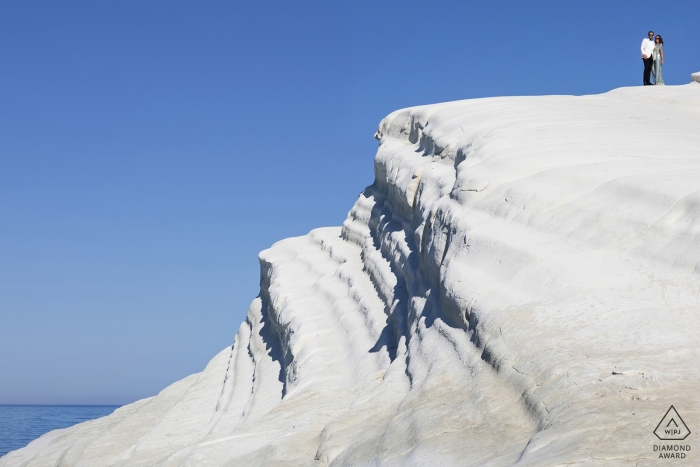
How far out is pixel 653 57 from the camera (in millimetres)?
12086

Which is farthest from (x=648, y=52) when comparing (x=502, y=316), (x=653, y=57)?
(x=502, y=316)

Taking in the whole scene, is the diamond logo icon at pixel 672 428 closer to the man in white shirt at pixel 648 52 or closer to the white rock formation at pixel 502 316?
the white rock formation at pixel 502 316

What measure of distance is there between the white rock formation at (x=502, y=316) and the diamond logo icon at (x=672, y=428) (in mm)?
30

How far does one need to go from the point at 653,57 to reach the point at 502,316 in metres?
9.49

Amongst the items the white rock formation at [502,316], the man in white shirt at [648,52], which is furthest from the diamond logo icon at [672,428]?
the man in white shirt at [648,52]

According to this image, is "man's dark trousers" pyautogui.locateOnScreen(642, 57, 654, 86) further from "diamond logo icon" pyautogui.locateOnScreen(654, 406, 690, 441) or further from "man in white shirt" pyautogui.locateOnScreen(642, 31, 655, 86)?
"diamond logo icon" pyautogui.locateOnScreen(654, 406, 690, 441)

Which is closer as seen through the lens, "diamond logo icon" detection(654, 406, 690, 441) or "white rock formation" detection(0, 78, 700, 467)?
"diamond logo icon" detection(654, 406, 690, 441)

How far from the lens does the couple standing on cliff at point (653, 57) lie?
1202 cm

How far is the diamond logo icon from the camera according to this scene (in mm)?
2666

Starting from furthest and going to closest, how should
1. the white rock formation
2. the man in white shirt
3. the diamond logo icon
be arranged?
the man in white shirt → the white rock formation → the diamond logo icon

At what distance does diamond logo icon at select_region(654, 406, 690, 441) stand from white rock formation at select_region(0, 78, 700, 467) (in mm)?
30

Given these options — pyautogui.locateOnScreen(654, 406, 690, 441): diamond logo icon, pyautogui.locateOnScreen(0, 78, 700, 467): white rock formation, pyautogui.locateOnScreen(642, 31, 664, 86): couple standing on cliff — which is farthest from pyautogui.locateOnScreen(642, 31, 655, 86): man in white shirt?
pyautogui.locateOnScreen(654, 406, 690, 441): diamond logo icon

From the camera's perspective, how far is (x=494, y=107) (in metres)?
8.41

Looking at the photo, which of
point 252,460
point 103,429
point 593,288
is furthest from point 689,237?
point 103,429
